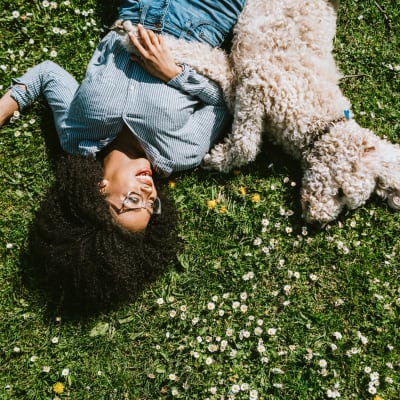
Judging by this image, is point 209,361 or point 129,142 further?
point 209,361

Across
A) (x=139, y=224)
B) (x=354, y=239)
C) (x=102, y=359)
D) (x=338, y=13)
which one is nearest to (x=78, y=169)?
(x=139, y=224)

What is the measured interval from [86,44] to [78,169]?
165 centimetres

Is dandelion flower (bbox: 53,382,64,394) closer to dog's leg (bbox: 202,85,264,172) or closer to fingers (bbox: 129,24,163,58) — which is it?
dog's leg (bbox: 202,85,264,172)

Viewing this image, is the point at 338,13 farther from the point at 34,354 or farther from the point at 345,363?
the point at 34,354

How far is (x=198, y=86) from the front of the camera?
163 inches

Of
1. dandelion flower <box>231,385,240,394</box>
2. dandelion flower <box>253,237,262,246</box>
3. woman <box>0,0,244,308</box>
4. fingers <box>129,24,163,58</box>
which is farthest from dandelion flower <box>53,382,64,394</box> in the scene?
fingers <box>129,24,163,58</box>

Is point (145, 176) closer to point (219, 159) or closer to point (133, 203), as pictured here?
point (133, 203)

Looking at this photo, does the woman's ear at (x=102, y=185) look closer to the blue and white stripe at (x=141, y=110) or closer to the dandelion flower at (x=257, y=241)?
the blue and white stripe at (x=141, y=110)

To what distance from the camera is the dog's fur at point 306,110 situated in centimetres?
400

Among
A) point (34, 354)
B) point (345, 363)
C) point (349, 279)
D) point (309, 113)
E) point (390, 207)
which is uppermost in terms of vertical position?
point (309, 113)

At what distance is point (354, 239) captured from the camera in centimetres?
453

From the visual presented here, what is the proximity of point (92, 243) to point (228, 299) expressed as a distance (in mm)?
1410

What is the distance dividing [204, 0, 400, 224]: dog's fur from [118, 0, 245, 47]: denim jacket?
17 centimetres

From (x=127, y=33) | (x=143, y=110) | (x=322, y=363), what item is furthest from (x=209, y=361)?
(x=127, y=33)
